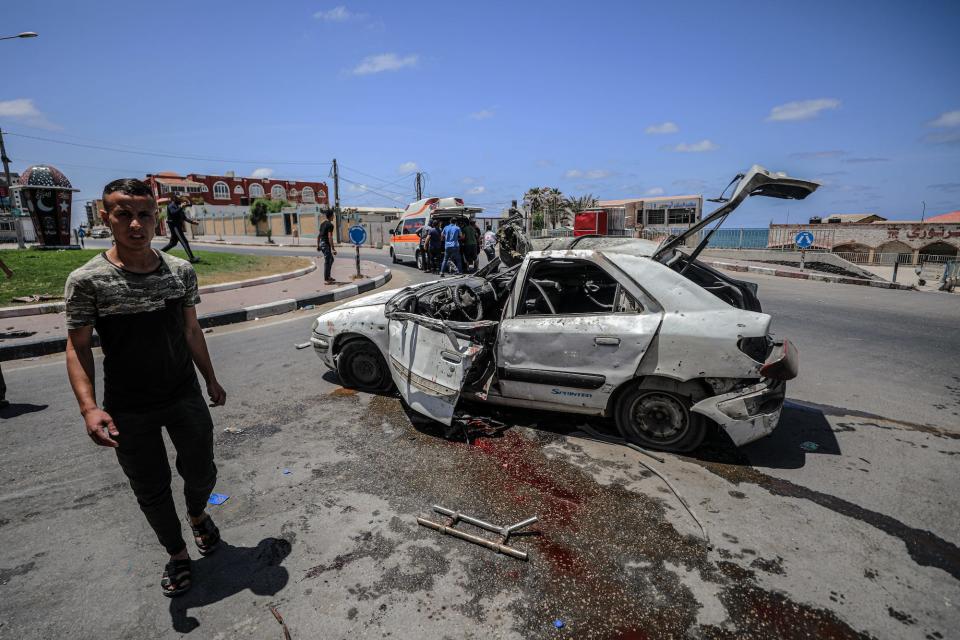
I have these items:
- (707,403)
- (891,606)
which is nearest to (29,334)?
(707,403)

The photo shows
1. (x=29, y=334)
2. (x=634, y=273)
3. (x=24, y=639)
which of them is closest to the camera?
(x=24, y=639)

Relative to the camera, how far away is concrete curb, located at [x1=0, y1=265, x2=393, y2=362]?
21.0 ft

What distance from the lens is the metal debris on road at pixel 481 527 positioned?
2473mm

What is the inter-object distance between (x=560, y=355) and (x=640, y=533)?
1350 millimetres

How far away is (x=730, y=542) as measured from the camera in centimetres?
254

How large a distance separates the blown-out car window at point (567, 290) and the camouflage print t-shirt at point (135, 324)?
7.70ft

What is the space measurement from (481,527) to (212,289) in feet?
34.7

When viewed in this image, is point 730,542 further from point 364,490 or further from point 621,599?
point 364,490

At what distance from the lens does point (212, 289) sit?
36.4 ft

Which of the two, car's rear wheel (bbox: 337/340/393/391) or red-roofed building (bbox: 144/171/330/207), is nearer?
car's rear wheel (bbox: 337/340/393/391)

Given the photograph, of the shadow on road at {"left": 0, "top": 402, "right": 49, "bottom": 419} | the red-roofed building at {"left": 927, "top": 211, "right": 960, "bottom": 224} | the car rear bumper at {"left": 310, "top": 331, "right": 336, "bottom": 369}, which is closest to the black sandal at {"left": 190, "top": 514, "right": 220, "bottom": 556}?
the car rear bumper at {"left": 310, "top": 331, "right": 336, "bottom": 369}

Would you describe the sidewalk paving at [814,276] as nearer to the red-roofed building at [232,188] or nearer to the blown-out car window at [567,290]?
the blown-out car window at [567,290]

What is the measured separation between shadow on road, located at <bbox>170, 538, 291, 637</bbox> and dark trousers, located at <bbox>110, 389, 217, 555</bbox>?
0.21 meters

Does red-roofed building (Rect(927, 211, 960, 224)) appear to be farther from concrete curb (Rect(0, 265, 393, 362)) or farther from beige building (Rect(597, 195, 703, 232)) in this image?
concrete curb (Rect(0, 265, 393, 362))
